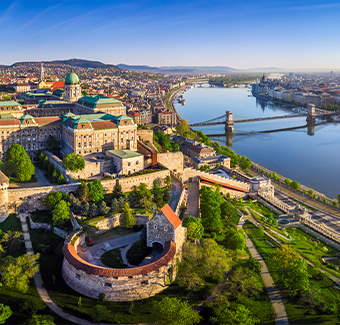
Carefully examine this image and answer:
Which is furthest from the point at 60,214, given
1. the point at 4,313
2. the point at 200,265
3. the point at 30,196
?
the point at 200,265

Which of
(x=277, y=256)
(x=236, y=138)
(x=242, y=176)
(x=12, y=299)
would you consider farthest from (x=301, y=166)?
(x=12, y=299)

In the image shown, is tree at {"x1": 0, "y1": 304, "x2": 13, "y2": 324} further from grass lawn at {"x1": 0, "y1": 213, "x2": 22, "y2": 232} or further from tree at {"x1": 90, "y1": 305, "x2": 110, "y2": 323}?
grass lawn at {"x1": 0, "y1": 213, "x2": 22, "y2": 232}

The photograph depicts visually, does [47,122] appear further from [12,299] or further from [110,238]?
[12,299]

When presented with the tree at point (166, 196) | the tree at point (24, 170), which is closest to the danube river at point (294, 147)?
the tree at point (166, 196)

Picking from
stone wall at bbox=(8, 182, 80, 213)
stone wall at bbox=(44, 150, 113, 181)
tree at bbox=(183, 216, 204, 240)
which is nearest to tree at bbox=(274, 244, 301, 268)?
tree at bbox=(183, 216, 204, 240)

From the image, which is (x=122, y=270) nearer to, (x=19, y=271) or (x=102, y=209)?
(x=19, y=271)
